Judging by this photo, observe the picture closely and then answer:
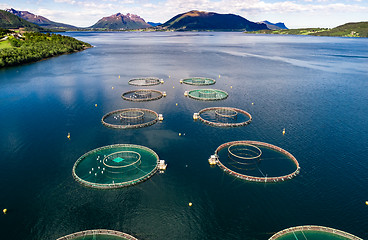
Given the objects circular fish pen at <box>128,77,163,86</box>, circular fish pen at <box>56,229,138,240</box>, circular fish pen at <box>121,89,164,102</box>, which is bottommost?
circular fish pen at <box>56,229,138,240</box>

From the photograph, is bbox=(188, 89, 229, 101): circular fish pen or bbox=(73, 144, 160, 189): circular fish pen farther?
bbox=(188, 89, 229, 101): circular fish pen

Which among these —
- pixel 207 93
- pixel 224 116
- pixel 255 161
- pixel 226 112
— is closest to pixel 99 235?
pixel 255 161

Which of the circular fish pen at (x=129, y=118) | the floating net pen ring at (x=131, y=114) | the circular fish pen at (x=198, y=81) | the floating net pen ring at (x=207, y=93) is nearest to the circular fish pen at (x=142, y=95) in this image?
the floating net pen ring at (x=131, y=114)

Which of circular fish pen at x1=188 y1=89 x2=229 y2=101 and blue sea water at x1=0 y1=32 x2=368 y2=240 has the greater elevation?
circular fish pen at x1=188 y1=89 x2=229 y2=101

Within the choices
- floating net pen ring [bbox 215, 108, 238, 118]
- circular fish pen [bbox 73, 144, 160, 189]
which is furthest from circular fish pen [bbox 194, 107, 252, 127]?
circular fish pen [bbox 73, 144, 160, 189]

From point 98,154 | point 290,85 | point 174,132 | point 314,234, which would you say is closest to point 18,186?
point 98,154

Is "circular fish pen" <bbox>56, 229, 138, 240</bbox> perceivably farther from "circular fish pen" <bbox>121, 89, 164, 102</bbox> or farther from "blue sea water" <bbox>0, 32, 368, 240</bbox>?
"circular fish pen" <bbox>121, 89, 164, 102</bbox>

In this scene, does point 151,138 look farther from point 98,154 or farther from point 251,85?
point 251,85
